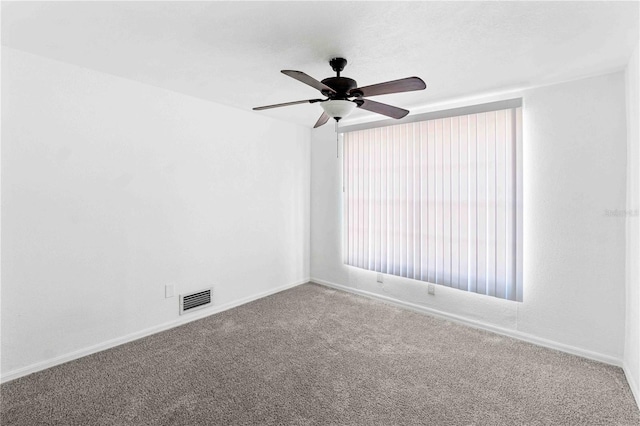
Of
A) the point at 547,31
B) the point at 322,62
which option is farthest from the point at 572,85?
the point at 322,62

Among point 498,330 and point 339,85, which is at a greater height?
point 339,85

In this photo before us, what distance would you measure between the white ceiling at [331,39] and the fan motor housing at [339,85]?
226mm

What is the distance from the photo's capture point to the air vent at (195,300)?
11.2 ft

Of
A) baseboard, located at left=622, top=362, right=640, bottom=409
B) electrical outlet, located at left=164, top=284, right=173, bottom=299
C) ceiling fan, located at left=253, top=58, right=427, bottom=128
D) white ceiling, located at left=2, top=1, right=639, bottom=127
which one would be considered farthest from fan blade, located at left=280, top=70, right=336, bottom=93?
baseboard, located at left=622, top=362, right=640, bottom=409

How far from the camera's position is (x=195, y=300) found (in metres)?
3.52

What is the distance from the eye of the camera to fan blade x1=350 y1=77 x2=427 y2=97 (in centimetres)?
195

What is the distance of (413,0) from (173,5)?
1.31m

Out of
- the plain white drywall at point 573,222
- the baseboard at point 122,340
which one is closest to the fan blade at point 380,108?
the plain white drywall at point 573,222

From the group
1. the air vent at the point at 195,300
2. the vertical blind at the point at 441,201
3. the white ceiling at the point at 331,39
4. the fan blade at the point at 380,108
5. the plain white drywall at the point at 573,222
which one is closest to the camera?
the white ceiling at the point at 331,39

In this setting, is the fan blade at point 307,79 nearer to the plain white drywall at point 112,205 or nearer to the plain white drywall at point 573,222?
the plain white drywall at point 112,205

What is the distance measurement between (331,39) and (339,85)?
29 centimetres

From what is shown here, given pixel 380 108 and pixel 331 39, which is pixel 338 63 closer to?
pixel 331 39

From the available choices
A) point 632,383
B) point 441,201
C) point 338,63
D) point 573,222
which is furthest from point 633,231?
point 338,63

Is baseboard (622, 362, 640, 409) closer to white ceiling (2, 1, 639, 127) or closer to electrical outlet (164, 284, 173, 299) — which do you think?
white ceiling (2, 1, 639, 127)
